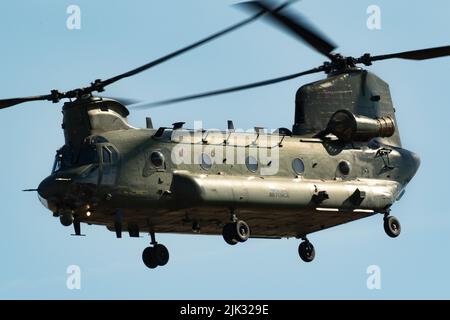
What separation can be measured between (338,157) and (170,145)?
6.79 metres

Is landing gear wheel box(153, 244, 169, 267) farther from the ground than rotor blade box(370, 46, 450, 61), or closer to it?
closer to it

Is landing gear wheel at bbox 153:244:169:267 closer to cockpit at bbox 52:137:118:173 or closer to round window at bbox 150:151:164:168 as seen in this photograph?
round window at bbox 150:151:164:168

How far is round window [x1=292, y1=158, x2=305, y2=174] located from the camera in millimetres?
41938

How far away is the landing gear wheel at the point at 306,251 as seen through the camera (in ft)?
144

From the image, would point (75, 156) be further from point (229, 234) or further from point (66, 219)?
point (229, 234)

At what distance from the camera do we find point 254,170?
4091 centimetres

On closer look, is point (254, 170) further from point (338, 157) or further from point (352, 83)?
point (352, 83)

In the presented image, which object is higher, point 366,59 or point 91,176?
point 366,59

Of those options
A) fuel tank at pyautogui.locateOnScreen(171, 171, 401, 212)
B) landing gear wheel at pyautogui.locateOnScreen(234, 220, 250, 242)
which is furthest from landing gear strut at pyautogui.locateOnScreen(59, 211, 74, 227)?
landing gear wheel at pyautogui.locateOnScreen(234, 220, 250, 242)

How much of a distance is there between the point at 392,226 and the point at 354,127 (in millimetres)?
3753

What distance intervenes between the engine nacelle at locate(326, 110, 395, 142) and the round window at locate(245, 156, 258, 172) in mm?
3967

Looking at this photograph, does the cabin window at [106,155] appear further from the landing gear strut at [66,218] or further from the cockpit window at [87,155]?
the landing gear strut at [66,218]

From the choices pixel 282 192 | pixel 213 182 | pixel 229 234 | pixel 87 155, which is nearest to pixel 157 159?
pixel 213 182
